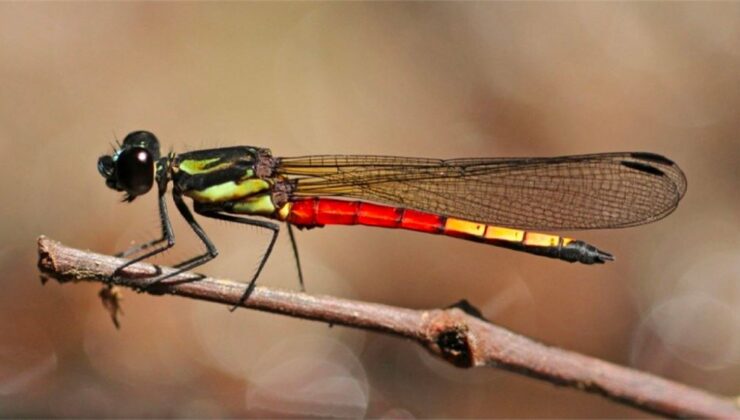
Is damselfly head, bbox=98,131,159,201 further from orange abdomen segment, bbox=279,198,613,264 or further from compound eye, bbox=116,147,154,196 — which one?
orange abdomen segment, bbox=279,198,613,264

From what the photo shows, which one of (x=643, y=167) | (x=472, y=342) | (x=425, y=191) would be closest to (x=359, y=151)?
(x=425, y=191)

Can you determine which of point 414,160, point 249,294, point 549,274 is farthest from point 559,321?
point 249,294

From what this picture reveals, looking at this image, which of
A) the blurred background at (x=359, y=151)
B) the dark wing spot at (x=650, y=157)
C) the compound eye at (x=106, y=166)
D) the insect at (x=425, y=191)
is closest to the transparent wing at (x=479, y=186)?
the insect at (x=425, y=191)

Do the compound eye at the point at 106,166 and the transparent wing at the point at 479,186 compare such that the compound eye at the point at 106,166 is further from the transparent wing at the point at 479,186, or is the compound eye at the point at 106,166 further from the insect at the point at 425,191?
the transparent wing at the point at 479,186

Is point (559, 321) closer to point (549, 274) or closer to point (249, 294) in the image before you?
point (549, 274)

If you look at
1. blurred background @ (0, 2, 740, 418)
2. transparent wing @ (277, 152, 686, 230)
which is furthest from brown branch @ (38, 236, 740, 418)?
blurred background @ (0, 2, 740, 418)
